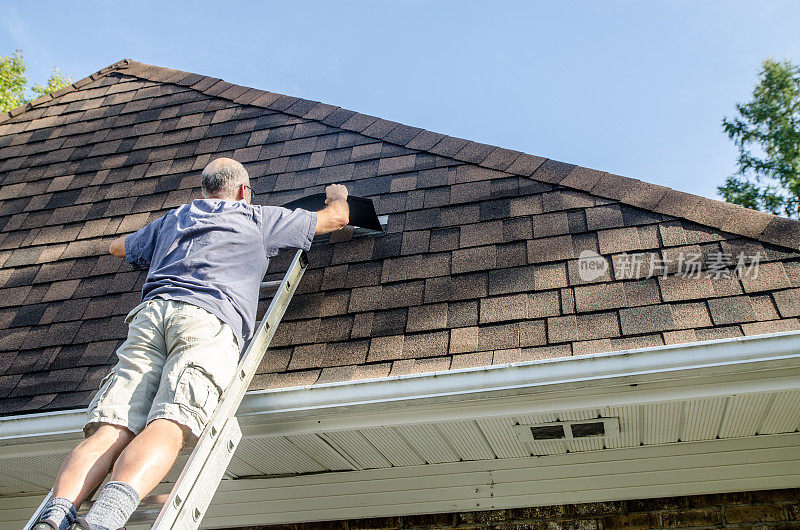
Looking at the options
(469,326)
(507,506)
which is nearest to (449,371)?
(469,326)

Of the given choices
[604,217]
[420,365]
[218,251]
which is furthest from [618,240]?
[218,251]

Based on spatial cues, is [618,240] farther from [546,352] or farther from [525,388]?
[525,388]

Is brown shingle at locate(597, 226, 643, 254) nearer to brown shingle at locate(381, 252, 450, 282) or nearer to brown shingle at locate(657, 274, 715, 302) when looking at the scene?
brown shingle at locate(657, 274, 715, 302)

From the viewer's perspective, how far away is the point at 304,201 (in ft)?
12.3

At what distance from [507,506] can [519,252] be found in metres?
1.30

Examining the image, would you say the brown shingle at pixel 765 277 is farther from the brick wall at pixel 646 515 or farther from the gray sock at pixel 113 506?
the gray sock at pixel 113 506

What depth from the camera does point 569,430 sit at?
3.00 m

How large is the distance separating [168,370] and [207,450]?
1.05ft

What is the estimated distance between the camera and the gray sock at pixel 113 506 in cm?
188

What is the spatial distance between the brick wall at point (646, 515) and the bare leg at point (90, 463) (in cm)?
174

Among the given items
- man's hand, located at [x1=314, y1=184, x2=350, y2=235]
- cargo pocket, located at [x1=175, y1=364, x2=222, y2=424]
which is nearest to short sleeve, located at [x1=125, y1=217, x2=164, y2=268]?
Result: man's hand, located at [x1=314, y1=184, x2=350, y2=235]

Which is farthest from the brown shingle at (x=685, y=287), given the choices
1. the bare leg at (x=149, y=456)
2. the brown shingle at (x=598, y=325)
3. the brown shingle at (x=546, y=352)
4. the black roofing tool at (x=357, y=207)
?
the bare leg at (x=149, y=456)

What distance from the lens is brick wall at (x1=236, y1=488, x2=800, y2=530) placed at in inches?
122

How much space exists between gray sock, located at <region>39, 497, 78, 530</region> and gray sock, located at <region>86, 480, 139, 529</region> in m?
0.11
